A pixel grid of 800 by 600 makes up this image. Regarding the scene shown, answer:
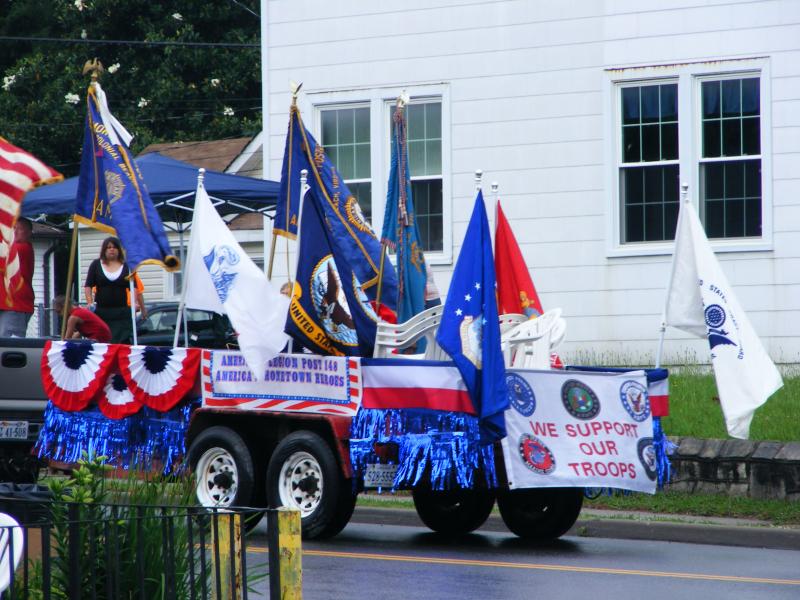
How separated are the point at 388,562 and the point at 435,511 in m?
1.92

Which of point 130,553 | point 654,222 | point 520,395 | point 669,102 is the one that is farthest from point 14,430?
point 669,102

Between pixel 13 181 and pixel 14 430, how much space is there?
4.28 meters

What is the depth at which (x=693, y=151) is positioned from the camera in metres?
17.7

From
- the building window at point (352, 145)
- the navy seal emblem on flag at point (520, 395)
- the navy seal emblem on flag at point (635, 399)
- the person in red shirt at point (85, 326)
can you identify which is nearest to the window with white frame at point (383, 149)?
the building window at point (352, 145)

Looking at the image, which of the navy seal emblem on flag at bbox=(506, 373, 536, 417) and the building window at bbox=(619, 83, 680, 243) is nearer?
the navy seal emblem on flag at bbox=(506, 373, 536, 417)

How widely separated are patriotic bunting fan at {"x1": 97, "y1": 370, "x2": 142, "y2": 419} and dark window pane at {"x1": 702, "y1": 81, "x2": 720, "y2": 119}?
28.3 feet

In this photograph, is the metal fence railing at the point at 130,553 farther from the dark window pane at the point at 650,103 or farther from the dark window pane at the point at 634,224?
the dark window pane at the point at 650,103

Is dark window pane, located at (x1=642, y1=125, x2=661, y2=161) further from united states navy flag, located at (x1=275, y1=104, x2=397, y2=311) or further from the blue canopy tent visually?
united states navy flag, located at (x1=275, y1=104, x2=397, y2=311)

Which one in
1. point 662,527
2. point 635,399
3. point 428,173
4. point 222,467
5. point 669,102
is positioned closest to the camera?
point 635,399

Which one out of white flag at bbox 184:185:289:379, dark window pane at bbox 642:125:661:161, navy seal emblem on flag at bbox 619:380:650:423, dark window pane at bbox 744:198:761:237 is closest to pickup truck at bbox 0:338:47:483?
white flag at bbox 184:185:289:379

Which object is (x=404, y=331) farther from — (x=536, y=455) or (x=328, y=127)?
(x=328, y=127)

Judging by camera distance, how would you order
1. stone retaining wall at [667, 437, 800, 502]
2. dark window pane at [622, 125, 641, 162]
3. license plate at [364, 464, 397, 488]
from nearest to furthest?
license plate at [364, 464, 397, 488], stone retaining wall at [667, 437, 800, 502], dark window pane at [622, 125, 641, 162]

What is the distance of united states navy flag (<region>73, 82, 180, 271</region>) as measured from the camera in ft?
41.4

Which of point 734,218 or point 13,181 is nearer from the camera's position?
point 13,181
